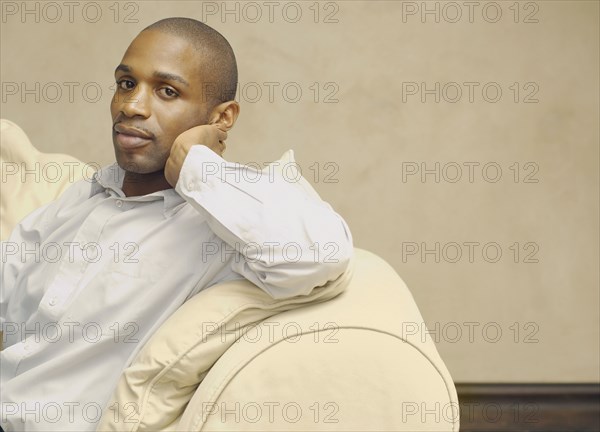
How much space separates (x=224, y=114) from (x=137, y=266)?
13.7 inches

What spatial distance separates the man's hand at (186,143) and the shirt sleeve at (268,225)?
4 centimetres

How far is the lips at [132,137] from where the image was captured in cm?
153

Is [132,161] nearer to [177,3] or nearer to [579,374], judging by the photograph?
[177,3]

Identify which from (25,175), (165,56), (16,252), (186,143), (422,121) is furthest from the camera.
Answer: (422,121)

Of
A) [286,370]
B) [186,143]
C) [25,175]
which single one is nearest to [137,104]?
[186,143]

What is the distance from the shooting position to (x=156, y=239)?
150cm

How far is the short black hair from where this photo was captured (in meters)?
1.59

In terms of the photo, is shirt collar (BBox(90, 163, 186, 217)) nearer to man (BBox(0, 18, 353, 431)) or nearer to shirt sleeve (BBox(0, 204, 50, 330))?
man (BBox(0, 18, 353, 431))

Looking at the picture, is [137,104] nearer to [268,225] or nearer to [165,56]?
[165,56]

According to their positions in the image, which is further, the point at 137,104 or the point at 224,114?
the point at 224,114

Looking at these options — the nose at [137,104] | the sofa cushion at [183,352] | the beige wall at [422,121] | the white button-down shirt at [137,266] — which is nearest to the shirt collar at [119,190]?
the white button-down shirt at [137,266]

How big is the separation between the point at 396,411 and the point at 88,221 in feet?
2.24

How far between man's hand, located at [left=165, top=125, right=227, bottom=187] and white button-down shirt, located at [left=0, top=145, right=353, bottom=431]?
4 centimetres

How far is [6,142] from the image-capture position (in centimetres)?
221
